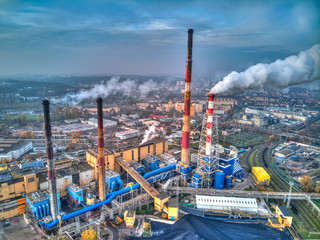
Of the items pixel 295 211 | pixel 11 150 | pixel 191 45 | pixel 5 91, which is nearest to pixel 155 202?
pixel 295 211

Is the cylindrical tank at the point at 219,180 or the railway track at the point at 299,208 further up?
the cylindrical tank at the point at 219,180

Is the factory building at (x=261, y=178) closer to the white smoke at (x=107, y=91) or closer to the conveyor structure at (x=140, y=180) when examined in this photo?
the conveyor structure at (x=140, y=180)

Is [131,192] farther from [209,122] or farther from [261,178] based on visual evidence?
[261,178]

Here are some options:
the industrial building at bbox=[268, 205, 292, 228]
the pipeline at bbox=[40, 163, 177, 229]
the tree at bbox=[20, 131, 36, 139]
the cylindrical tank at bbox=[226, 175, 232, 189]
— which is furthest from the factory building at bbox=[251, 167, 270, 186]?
the tree at bbox=[20, 131, 36, 139]

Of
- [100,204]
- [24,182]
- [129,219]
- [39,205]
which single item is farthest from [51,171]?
[129,219]

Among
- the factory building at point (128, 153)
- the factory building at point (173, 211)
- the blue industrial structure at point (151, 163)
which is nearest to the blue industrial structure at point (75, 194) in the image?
the factory building at point (128, 153)

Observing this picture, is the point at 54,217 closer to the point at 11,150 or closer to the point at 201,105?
the point at 11,150
